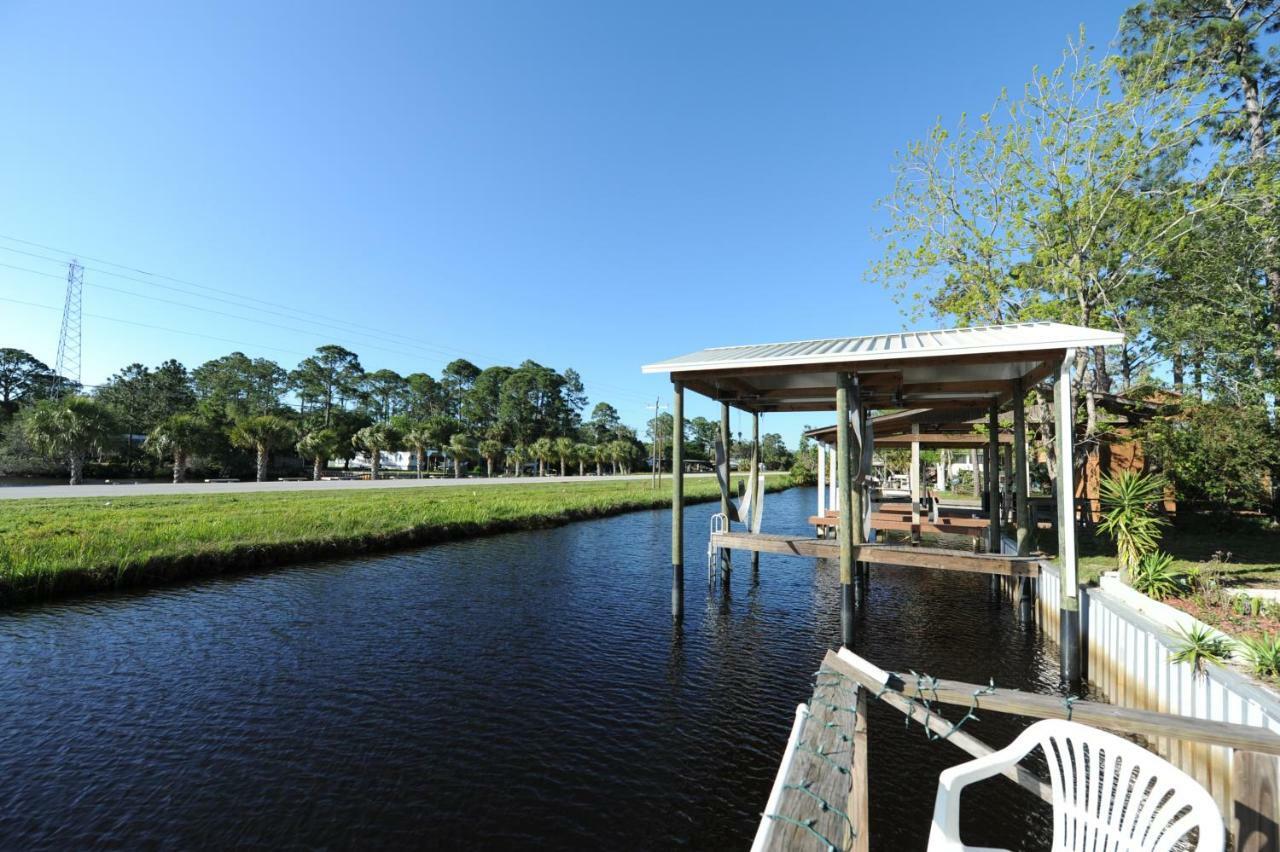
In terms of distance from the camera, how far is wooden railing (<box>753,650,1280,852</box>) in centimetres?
218

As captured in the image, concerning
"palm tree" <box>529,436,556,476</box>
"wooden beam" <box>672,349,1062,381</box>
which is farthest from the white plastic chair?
"palm tree" <box>529,436,556,476</box>

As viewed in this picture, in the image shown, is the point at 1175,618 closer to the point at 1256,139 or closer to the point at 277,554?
the point at 277,554

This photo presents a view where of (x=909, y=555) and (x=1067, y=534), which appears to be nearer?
(x=1067, y=534)

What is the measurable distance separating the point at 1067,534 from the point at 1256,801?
5.28 meters

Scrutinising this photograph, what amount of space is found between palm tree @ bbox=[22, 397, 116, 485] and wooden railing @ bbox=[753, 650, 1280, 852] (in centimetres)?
4694

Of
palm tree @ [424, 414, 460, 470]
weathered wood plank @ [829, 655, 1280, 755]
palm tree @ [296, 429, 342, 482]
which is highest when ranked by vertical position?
palm tree @ [424, 414, 460, 470]

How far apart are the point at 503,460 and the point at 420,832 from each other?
63.5 m

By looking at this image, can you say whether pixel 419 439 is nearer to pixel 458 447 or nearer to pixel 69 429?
pixel 458 447

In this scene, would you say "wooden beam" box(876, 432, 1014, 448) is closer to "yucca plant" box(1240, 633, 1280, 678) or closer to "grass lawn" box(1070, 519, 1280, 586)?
"grass lawn" box(1070, 519, 1280, 586)

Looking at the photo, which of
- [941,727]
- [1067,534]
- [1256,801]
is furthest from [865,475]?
[1256,801]

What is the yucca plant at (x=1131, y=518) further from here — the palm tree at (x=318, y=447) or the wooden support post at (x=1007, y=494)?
the palm tree at (x=318, y=447)

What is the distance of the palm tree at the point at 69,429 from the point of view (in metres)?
33.5

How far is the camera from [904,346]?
8078 millimetres

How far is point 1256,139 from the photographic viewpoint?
16.2m
